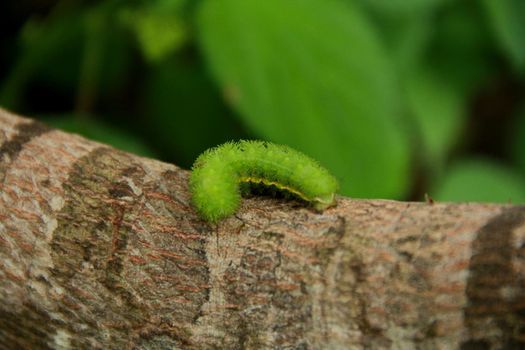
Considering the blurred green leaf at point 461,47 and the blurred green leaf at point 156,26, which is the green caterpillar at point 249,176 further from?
the blurred green leaf at point 461,47

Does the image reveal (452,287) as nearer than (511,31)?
Yes

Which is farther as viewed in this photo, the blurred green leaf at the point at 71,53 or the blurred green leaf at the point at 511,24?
the blurred green leaf at the point at 511,24

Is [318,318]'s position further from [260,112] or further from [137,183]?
[260,112]

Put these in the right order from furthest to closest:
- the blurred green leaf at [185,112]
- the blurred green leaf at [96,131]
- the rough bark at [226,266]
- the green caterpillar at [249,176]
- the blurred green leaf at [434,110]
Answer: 1. the blurred green leaf at [434,110]
2. the blurred green leaf at [185,112]
3. the blurred green leaf at [96,131]
4. the green caterpillar at [249,176]
5. the rough bark at [226,266]

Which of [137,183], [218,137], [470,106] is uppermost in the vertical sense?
[470,106]

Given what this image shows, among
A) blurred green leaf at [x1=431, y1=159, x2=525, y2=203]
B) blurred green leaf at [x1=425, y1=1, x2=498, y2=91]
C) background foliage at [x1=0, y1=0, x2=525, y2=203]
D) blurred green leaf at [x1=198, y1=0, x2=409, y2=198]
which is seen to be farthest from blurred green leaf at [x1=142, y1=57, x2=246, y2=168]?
blurred green leaf at [x1=425, y1=1, x2=498, y2=91]

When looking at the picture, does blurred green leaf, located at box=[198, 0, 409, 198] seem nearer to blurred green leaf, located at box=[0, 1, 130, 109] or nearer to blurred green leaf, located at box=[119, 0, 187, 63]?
blurred green leaf, located at box=[119, 0, 187, 63]

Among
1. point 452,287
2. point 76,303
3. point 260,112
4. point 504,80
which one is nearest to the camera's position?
point 452,287

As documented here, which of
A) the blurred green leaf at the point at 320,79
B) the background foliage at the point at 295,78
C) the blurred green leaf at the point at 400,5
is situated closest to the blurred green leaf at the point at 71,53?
the background foliage at the point at 295,78

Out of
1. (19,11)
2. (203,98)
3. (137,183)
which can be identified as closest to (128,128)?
(203,98)
